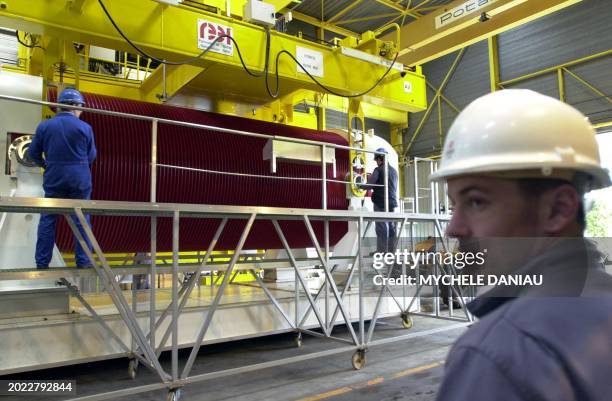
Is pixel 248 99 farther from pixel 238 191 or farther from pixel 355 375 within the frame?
pixel 355 375

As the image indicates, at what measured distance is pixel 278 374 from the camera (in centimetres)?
493

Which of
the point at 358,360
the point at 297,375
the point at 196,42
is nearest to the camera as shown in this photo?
the point at 196,42

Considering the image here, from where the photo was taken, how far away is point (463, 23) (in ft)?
18.9

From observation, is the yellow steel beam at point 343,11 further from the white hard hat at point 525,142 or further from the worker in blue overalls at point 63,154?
the white hard hat at point 525,142

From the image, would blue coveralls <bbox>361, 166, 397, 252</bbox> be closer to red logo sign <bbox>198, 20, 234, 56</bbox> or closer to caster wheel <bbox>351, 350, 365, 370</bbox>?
caster wheel <bbox>351, 350, 365, 370</bbox>

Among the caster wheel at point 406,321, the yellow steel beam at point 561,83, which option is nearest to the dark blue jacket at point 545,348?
the caster wheel at point 406,321

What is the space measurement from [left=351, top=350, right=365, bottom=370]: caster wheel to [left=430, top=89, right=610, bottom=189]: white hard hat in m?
4.40

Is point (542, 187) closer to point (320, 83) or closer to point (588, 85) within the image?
point (320, 83)

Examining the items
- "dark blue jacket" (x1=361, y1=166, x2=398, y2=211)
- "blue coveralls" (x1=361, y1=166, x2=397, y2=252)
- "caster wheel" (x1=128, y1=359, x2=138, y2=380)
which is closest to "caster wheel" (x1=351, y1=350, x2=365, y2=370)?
"caster wheel" (x1=128, y1=359, x2=138, y2=380)

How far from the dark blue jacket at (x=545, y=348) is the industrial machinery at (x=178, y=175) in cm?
331

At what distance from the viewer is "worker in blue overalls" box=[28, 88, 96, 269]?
384 centimetres

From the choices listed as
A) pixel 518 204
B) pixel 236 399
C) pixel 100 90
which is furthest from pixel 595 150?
pixel 100 90

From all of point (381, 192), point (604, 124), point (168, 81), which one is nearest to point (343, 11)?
point (604, 124)

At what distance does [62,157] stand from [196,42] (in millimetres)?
1619
